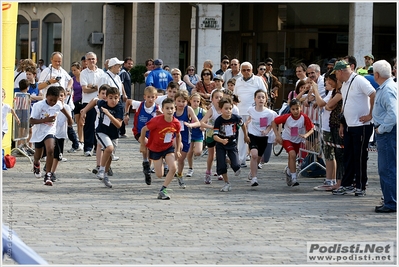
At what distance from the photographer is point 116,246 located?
28.2 ft

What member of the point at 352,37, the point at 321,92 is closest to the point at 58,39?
the point at 352,37

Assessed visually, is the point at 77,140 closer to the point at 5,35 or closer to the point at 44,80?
the point at 44,80

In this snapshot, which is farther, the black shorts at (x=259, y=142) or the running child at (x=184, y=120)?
the black shorts at (x=259, y=142)

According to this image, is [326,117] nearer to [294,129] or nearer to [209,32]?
[294,129]

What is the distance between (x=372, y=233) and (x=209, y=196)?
344 centimetres

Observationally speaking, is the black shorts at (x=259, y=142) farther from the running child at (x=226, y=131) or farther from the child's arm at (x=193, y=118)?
the child's arm at (x=193, y=118)

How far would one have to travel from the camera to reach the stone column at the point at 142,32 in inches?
1384

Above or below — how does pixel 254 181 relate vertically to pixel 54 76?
below

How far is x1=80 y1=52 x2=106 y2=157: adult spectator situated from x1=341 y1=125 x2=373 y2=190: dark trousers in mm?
6517

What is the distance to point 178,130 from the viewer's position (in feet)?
41.5

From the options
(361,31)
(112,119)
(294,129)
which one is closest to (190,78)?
(361,31)

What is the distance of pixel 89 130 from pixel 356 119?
7.02 m

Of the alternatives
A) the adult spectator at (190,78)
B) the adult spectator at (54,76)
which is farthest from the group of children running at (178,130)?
the adult spectator at (190,78)

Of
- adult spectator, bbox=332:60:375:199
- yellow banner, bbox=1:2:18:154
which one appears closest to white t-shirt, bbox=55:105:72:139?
yellow banner, bbox=1:2:18:154
